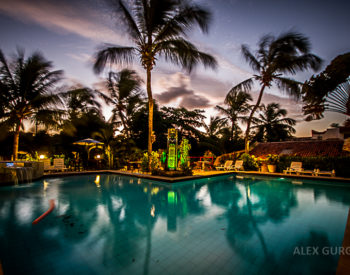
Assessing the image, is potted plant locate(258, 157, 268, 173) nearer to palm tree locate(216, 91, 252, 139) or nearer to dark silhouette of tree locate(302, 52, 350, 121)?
palm tree locate(216, 91, 252, 139)

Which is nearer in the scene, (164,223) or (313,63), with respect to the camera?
(164,223)

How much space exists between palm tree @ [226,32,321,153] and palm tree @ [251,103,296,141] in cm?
997

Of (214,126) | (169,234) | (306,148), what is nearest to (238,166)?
(306,148)

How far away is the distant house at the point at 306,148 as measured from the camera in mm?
13195

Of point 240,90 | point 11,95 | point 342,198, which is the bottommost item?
point 342,198

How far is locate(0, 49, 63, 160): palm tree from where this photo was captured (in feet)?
32.0

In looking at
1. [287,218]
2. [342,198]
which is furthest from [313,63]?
[287,218]

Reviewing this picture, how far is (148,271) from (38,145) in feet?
48.3

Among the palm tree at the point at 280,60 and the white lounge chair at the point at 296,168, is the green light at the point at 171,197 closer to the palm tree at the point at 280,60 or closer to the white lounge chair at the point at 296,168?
the white lounge chair at the point at 296,168

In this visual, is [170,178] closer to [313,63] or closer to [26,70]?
[26,70]

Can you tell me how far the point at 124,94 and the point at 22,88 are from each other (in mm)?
7396

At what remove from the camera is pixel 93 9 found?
8.27 metres

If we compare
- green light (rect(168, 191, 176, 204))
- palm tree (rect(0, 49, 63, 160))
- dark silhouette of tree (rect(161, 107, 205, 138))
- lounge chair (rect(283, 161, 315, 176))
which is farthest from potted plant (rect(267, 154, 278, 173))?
palm tree (rect(0, 49, 63, 160))

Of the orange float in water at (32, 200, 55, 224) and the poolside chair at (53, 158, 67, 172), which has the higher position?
the poolside chair at (53, 158, 67, 172)
